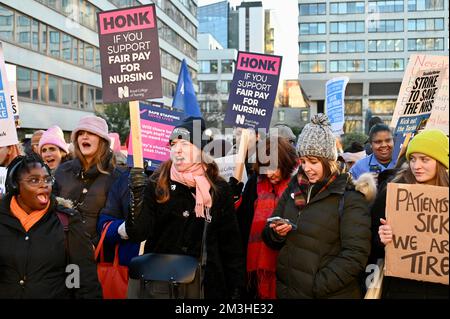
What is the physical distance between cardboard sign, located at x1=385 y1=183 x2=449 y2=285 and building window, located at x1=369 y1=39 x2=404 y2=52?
73.2m

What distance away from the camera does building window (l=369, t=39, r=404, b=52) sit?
235ft

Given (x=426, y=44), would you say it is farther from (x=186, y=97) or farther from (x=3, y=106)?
(x=3, y=106)

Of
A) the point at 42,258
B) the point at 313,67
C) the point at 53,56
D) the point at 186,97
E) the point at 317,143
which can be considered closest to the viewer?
the point at 42,258

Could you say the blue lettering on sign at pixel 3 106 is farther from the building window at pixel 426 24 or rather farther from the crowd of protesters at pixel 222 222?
the building window at pixel 426 24

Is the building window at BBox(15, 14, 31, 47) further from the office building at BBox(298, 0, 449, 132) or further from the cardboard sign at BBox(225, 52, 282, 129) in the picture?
the office building at BBox(298, 0, 449, 132)

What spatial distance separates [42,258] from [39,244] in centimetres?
9

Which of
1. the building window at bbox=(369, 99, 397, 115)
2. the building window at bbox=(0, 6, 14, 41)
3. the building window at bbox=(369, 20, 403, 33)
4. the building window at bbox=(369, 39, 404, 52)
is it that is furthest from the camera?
the building window at bbox=(369, 99, 397, 115)

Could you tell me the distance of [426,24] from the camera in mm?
71062

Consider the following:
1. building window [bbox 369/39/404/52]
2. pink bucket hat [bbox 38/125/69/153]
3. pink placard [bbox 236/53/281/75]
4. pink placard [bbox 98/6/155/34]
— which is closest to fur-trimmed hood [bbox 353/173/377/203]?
pink placard [bbox 98/6/155/34]

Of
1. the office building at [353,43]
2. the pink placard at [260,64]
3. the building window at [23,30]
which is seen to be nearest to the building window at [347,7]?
the office building at [353,43]

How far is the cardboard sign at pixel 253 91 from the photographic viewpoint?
6.55 m

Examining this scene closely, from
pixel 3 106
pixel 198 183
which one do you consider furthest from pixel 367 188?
pixel 3 106

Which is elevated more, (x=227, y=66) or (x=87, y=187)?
(x=227, y=66)

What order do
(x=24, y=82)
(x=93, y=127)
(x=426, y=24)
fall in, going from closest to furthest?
(x=93, y=127), (x=24, y=82), (x=426, y=24)
